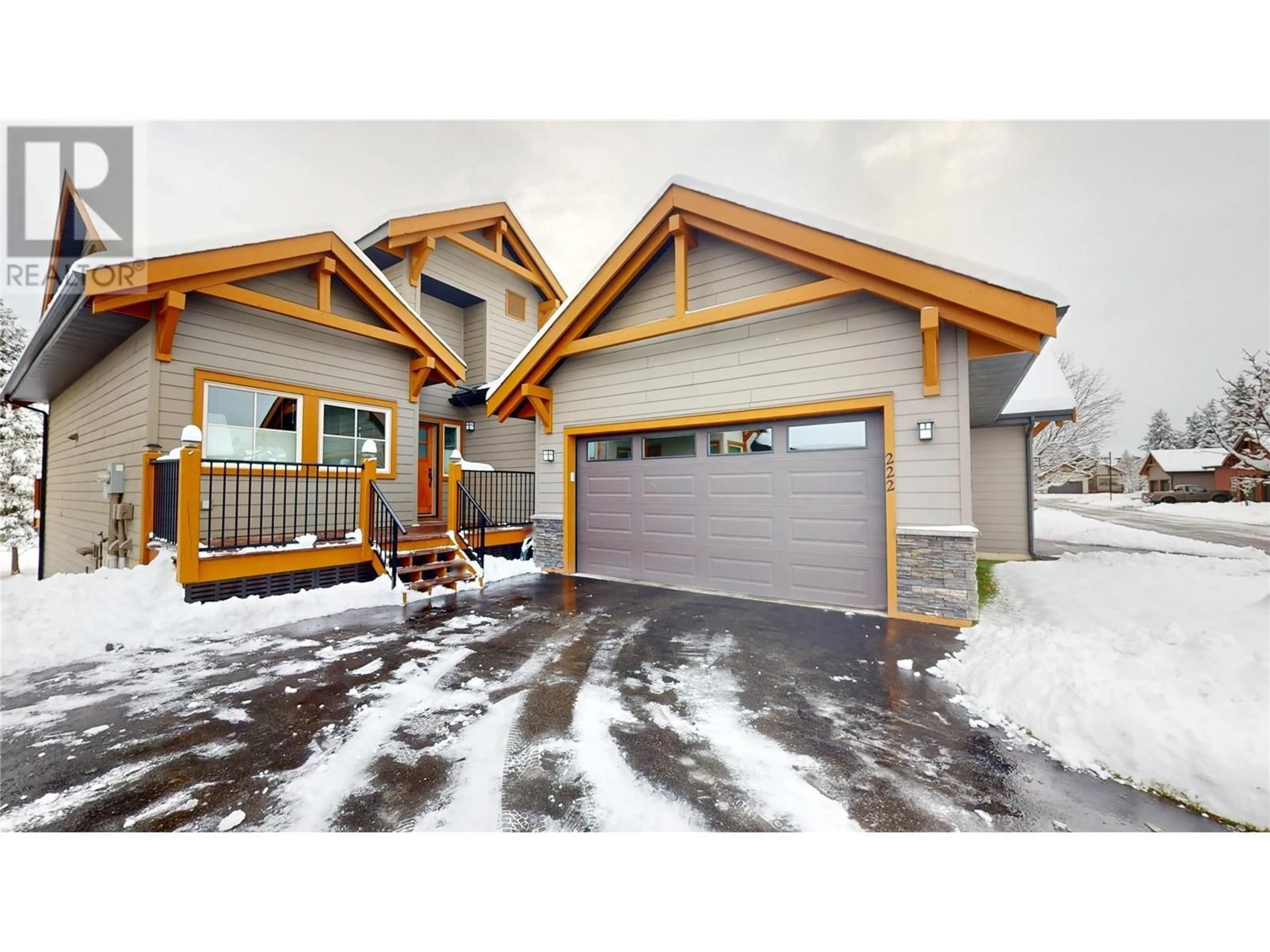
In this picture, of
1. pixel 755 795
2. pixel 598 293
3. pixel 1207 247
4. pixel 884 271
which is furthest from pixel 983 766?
pixel 598 293

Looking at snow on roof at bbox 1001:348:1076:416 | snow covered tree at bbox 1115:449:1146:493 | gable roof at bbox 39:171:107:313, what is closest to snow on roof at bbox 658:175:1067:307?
snow on roof at bbox 1001:348:1076:416

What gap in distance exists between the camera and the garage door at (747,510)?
16.2 ft

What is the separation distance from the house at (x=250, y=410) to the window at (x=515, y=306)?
7.40 ft

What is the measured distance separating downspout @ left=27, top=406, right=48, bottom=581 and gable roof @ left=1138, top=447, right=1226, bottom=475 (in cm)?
4196

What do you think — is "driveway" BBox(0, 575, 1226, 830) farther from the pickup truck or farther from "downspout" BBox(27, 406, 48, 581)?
the pickup truck

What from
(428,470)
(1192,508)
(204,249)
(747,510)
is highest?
(204,249)

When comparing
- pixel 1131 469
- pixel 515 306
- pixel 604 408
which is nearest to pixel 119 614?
pixel 604 408

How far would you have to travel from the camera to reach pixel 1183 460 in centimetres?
2808

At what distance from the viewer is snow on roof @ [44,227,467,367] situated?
4473 mm

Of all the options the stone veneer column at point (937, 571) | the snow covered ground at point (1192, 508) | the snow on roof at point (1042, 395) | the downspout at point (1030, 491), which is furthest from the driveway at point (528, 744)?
the snow covered ground at point (1192, 508)

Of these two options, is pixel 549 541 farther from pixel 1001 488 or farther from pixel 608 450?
pixel 1001 488

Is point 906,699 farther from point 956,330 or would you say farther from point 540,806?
point 956,330

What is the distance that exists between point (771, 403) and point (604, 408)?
243cm

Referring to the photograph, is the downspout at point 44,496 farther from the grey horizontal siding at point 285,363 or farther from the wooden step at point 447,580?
the wooden step at point 447,580
